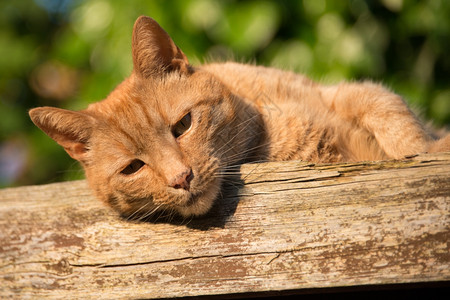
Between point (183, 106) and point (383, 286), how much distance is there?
1.29 m

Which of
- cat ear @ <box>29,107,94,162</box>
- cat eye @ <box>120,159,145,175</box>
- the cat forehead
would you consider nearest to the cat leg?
the cat forehead

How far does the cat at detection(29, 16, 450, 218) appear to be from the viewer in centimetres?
218

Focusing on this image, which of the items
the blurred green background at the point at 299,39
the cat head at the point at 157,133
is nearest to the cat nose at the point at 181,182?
the cat head at the point at 157,133

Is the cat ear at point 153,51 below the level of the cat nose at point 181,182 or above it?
above

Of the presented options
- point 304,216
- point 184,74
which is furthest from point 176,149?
point 304,216

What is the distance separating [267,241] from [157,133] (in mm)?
794

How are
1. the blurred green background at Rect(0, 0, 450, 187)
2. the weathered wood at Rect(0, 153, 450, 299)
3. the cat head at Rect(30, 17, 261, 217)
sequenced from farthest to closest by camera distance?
the blurred green background at Rect(0, 0, 450, 187), the cat head at Rect(30, 17, 261, 217), the weathered wood at Rect(0, 153, 450, 299)

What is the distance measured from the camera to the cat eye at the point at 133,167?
2.32 meters

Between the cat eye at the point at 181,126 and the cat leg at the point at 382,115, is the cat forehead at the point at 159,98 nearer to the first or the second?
the cat eye at the point at 181,126

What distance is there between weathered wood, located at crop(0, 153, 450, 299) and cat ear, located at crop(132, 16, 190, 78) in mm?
770

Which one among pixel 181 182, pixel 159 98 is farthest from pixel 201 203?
pixel 159 98

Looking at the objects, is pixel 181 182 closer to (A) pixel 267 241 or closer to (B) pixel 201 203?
(B) pixel 201 203

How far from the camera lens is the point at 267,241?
1.88 m

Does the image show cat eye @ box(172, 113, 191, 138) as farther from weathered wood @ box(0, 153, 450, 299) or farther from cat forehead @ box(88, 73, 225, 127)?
weathered wood @ box(0, 153, 450, 299)
